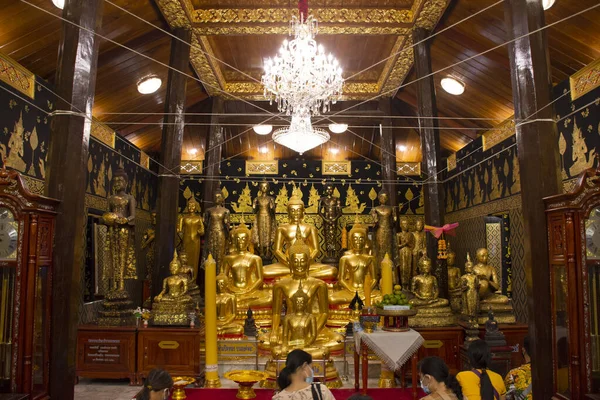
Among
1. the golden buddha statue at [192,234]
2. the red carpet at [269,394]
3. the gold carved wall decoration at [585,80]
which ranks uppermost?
the gold carved wall decoration at [585,80]

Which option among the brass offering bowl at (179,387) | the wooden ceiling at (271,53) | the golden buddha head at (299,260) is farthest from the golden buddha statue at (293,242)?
the brass offering bowl at (179,387)

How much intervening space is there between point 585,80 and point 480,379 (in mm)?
4329

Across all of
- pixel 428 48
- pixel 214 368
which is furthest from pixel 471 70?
pixel 214 368

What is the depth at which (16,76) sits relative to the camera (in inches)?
216

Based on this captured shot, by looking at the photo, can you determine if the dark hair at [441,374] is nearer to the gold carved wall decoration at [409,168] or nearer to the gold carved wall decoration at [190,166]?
the gold carved wall decoration at [409,168]

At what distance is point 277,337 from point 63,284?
2333 mm

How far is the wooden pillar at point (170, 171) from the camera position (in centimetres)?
695

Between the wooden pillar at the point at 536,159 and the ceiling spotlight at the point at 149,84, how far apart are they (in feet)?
20.1

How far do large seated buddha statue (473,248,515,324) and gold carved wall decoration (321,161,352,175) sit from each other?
6.38m

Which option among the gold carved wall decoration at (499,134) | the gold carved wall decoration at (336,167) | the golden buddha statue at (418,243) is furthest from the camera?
the gold carved wall decoration at (336,167)

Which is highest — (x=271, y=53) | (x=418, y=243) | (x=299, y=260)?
(x=271, y=53)

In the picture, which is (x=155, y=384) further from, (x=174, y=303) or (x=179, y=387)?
(x=174, y=303)

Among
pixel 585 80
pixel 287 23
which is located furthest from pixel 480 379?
pixel 287 23

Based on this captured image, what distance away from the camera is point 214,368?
15.3 ft
